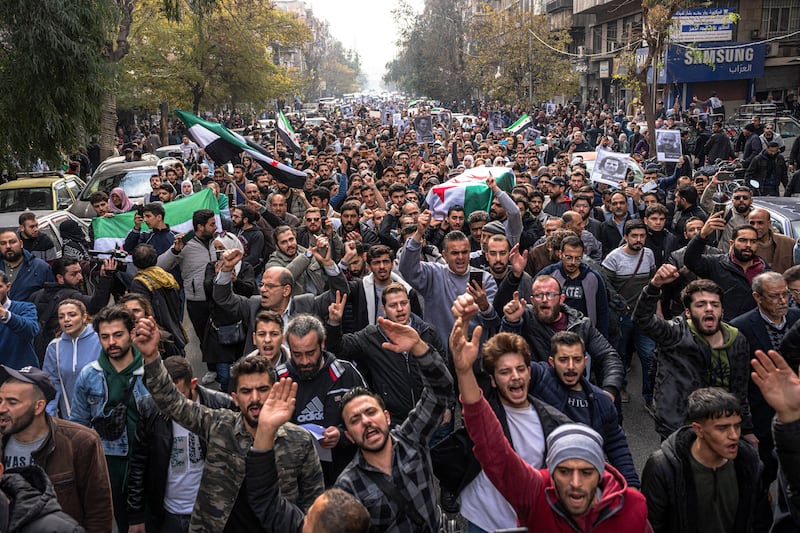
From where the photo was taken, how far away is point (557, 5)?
5491 cm

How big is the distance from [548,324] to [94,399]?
2.86 meters

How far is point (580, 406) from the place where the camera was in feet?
13.9

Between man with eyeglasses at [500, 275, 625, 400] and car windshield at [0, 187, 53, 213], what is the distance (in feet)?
36.7

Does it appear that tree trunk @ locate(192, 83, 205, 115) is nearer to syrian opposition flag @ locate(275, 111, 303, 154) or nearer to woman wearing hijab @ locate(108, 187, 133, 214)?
syrian opposition flag @ locate(275, 111, 303, 154)

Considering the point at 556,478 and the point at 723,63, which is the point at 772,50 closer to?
the point at 723,63

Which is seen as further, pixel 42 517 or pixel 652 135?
pixel 652 135

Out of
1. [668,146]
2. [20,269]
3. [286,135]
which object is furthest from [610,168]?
[286,135]

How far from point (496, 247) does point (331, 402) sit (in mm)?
2304

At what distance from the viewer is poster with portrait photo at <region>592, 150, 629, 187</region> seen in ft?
39.3

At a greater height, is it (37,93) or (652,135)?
(37,93)

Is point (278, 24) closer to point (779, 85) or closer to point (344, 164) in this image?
point (779, 85)

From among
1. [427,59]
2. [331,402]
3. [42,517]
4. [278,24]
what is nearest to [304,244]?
[331,402]

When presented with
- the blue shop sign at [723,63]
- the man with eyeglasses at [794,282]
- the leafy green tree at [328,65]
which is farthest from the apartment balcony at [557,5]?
the leafy green tree at [328,65]

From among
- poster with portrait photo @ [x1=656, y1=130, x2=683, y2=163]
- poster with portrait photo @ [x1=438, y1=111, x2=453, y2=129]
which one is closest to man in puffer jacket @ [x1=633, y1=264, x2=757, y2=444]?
poster with portrait photo @ [x1=656, y1=130, x2=683, y2=163]
